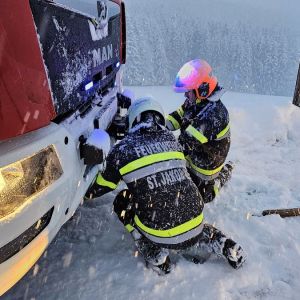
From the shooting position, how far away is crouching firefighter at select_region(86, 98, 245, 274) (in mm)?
2771

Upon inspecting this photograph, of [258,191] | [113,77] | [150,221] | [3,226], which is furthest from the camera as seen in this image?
[258,191]

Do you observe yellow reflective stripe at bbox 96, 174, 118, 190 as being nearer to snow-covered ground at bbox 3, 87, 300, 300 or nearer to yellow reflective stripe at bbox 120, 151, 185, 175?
yellow reflective stripe at bbox 120, 151, 185, 175

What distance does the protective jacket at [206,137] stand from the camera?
4074 millimetres

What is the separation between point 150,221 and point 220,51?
57489 millimetres

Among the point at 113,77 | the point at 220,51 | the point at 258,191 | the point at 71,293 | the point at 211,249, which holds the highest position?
the point at 113,77

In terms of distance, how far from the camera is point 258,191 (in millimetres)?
4766

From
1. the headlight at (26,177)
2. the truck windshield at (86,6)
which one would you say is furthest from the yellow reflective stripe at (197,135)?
the headlight at (26,177)

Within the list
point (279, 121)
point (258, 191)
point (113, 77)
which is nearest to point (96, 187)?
point (113, 77)

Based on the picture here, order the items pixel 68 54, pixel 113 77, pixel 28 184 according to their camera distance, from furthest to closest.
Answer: pixel 113 77
pixel 68 54
pixel 28 184

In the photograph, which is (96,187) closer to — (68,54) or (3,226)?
(68,54)

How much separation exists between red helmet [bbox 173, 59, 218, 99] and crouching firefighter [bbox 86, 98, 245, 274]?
1167 millimetres

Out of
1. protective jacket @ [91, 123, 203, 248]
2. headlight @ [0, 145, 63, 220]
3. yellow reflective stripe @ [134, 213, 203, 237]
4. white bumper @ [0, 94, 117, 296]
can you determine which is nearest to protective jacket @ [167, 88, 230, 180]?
protective jacket @ [91, 123, 203, 248]

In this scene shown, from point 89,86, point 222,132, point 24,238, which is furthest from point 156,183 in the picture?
point 222,132

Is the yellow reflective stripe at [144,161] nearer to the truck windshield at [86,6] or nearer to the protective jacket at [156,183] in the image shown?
the protective jacket at [156,183]
